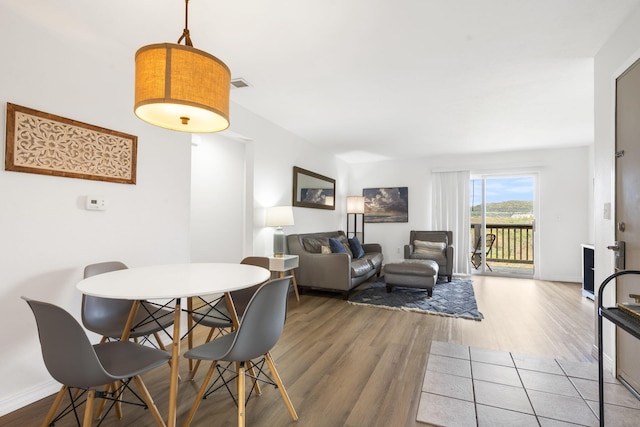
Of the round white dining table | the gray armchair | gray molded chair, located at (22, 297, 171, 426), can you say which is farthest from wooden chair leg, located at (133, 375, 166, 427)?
the gray armchair

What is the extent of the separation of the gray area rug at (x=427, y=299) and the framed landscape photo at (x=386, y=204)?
207 cm

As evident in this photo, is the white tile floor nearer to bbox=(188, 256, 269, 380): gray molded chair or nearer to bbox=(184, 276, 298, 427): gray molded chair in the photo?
bbox=(184, 276, 298, 427): gray molded chair

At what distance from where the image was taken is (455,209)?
6.35 meters

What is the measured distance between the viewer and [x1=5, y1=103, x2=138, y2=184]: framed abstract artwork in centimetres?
186

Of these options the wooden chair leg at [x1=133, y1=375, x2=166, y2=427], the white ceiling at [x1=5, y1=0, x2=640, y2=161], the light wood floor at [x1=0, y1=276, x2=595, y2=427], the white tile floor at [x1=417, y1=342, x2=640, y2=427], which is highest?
the white ceiling at [x1=5, y1=0, x2=640, y2=161]

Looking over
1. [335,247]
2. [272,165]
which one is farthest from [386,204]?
[272,165]

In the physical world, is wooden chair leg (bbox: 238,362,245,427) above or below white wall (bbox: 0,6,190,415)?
below

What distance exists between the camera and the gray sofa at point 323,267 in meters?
4.24

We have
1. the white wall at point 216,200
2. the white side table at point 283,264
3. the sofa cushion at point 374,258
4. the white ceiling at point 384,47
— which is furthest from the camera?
the sofa cushion at point 374,258

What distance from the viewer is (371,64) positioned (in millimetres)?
2686

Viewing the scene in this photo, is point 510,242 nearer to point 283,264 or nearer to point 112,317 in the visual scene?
point 283,264

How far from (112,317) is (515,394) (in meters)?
2.57

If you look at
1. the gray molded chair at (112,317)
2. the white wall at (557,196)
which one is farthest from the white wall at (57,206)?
the white wall at (557,196)

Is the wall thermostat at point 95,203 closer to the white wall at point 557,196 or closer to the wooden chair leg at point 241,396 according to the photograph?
the wooden chair leg at point 241,396
